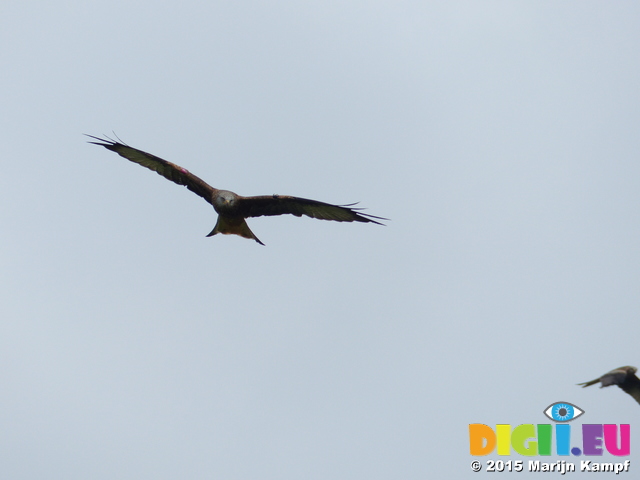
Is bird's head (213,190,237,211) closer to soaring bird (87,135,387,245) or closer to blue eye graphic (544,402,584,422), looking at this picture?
soaring bird (87,135,387,245)

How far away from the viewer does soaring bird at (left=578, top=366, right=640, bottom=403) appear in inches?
733

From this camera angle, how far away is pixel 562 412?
21.9 metres

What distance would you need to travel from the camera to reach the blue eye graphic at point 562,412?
21.7 m

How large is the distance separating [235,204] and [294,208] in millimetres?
1427

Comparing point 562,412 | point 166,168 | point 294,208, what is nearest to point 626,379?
point 562,412

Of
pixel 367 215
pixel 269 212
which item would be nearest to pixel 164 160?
pixel 269 212

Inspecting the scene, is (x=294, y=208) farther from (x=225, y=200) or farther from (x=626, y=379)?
(x=626, y=379)

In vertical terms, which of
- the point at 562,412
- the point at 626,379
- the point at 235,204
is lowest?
the point at 626,379

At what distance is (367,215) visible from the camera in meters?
20.9

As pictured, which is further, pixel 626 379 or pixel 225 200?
pixel 225 200

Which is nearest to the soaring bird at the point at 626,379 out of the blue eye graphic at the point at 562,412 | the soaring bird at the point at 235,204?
the blue eye graphic at the point at 562,412

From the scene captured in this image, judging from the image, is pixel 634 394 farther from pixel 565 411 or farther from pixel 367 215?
pixel 367 215

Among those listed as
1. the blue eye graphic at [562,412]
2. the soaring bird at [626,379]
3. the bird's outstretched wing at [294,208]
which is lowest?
the soaring bird at [626,379]

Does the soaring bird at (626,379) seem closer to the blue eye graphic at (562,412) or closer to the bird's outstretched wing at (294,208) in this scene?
the blue eye graphic at (562,412)
